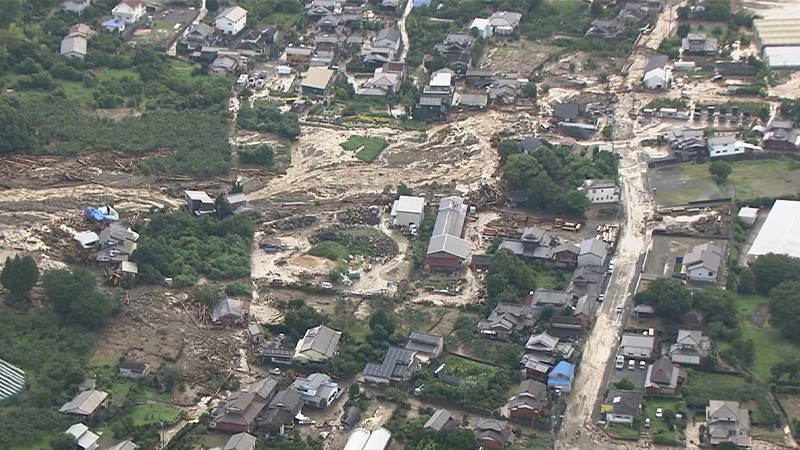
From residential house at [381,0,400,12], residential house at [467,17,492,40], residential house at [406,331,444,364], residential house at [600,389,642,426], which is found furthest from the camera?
residential house at [381,0,400,12]

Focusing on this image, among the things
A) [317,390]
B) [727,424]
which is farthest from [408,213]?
[727,424]

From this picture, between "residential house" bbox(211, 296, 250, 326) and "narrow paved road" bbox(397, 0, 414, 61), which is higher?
"narrow paved road" bbox(397, 0, 414, 61)

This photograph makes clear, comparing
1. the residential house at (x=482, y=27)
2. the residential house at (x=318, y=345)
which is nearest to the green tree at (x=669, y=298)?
the residential house at (x=318, y=345)

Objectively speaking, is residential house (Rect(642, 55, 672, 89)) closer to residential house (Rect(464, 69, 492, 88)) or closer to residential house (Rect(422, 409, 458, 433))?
residential house (Rect(464, 69, 492, 88))

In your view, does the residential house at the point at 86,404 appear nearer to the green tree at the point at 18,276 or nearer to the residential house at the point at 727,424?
the green tree at the point at 18,276

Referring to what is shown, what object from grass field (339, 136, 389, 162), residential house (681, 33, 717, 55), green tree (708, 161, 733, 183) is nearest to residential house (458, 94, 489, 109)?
grass field (339, 136, 389, 162)

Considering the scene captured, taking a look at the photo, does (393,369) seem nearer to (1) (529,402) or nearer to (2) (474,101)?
(1) (529,402)

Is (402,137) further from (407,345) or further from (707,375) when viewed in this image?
(707,375)
